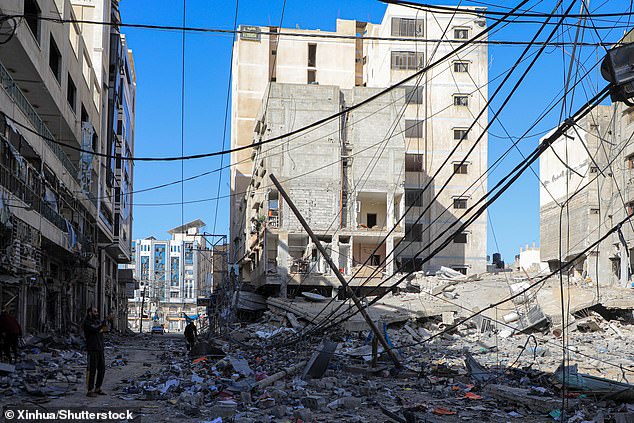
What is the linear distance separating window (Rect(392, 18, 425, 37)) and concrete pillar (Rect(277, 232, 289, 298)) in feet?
71.4

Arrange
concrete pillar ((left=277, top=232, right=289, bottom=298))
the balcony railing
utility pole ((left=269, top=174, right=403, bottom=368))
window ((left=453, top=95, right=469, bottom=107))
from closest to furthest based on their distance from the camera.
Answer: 1. utility pole ((left=269, top=174, right=403, bottom=368))
2. the balcony railing
3. concrete pillar ((left=277, top=232, right=289, bottom=298))
4. window ((left=453, top=95, right=469, bottom=107))

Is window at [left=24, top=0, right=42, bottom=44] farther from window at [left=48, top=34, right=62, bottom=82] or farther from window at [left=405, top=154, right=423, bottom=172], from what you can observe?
window at [left=405, top=154, right=423, bottom=172]

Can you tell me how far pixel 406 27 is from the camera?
57625 millimetres

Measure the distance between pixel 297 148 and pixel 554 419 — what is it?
3870 cm

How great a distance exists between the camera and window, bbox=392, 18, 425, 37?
5700cm

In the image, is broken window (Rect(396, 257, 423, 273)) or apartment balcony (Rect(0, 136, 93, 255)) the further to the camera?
apartment balcony (Rect(0, 136, 93, 255))

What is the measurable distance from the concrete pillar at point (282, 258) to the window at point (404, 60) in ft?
67.6

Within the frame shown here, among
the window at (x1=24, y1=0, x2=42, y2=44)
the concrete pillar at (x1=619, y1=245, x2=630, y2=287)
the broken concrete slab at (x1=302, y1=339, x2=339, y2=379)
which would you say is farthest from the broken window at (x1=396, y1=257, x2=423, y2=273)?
the window at (x1=24, y1=0, x2=42, y2=44)

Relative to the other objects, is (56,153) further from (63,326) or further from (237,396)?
(237,396)

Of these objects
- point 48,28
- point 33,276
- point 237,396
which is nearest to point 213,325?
point 33,276

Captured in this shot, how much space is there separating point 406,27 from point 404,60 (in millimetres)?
2818

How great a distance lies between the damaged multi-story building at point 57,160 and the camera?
815 inches

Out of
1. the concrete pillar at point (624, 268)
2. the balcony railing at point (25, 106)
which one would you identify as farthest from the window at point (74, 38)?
the concrete pillar at point (624, 268)

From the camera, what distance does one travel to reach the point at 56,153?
29484 millimetres
